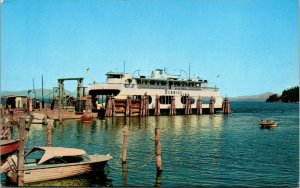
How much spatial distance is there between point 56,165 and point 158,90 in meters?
52.1

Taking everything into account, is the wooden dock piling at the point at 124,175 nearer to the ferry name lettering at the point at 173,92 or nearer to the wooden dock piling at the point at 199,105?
the ferry name lettering at the point at 173,92

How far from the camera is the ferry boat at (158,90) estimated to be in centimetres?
6475

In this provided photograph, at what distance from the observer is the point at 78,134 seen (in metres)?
38.3

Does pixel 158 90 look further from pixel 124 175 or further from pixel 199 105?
pixel 124 175

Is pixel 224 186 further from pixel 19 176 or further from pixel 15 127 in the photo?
pixel 15 127

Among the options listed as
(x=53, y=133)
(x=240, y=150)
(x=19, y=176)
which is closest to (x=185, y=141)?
(x=240, y=150)

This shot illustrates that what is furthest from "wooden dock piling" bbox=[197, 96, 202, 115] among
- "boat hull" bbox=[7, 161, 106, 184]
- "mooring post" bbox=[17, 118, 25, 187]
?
"mooring post" bbox=[17, 118, 25, 187]

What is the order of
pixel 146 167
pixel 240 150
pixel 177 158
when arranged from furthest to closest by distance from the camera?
pixel 240 150 < pixel 177 158 < pixel 146 167

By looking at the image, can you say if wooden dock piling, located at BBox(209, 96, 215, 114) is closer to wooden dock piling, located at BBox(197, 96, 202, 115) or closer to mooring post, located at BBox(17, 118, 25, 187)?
wooden dock piling, located at BBox(197, 96, 202, 115)

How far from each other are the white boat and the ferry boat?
134ft

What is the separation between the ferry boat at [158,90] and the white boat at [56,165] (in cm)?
4072

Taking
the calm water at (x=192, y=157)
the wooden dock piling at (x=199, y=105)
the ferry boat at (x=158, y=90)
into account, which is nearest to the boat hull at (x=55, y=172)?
the calm water at (x=192, y=157)

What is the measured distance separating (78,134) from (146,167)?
57.9ft

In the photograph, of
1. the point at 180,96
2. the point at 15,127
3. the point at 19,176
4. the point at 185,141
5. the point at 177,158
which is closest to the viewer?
the point at 19,176
